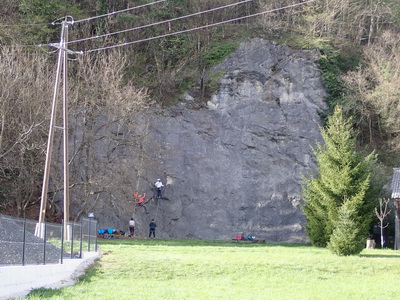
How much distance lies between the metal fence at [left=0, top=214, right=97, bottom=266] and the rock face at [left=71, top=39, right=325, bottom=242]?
50.3 feet

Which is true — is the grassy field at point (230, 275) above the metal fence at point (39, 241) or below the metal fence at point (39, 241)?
below

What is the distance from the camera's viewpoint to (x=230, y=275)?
20203mm

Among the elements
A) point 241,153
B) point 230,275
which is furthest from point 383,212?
point 230,275

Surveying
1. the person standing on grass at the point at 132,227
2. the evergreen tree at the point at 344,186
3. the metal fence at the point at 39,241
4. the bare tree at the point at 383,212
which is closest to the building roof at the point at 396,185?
the bare tree at the point at 383,212

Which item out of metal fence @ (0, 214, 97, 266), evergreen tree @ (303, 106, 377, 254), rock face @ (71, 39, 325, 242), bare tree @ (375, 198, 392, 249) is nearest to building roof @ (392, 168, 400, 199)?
bare tree @ (375, 198, 392, 249)

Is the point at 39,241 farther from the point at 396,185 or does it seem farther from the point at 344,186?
the point at 396,185

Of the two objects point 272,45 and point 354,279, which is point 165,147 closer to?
point 272,45

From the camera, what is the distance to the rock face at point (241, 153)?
40094 millimetres

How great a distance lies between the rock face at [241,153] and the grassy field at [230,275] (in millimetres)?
12313

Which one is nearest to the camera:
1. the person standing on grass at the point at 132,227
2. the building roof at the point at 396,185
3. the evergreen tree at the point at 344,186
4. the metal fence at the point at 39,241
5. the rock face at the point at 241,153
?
the metal fence at the point at 39,241

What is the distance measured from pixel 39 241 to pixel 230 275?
6.62m

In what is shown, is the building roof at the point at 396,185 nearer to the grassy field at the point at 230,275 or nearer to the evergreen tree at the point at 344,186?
the evergreen tree at the point at 344,186

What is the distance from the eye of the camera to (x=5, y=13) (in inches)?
1654

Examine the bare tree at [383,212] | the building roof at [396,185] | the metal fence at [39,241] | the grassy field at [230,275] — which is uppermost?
the building roof at [396,185]
